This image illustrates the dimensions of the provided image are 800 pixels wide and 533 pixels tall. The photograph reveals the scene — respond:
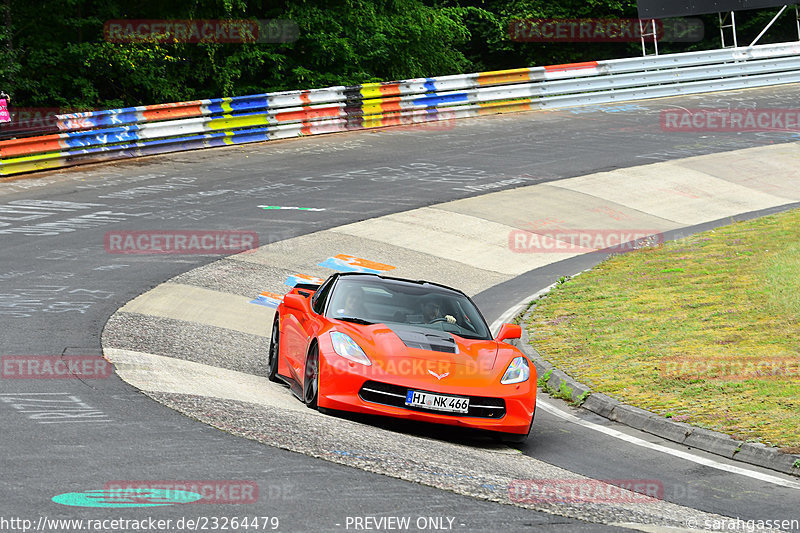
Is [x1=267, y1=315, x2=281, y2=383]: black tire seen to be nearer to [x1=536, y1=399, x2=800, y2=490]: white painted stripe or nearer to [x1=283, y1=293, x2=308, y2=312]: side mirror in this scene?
[x1=283, y1=293, x2=308, y2=312]: side mirror

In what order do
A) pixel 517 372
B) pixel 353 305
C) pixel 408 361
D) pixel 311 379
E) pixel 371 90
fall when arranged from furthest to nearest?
pixel 371 90
pixel 353 305
pixel 311 379
pixel 517 372
pixel 408 361

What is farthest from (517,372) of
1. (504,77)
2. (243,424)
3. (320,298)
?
(504,77)

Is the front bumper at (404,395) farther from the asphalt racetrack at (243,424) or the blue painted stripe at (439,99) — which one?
the blue painted stripe at (439,99)

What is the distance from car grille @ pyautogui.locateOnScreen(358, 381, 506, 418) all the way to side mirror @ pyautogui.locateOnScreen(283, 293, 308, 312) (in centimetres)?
195

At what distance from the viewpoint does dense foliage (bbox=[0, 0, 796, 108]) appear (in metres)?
28.4

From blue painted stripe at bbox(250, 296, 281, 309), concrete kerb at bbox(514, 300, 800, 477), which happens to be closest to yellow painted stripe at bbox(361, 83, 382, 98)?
blue painted stripe at bbox(250, 296, 281, 309)

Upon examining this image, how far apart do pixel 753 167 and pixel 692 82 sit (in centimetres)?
910

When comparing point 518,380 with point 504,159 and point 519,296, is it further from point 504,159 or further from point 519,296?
point 504,159

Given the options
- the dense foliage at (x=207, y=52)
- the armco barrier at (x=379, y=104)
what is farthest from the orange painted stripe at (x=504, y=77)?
the dense foliage at (x=207, y=52)

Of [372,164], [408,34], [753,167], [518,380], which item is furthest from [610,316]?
[408,34]

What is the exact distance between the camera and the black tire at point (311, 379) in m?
9.31

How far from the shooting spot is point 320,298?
35.3 feet

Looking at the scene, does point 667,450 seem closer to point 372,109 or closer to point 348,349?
point 348,349

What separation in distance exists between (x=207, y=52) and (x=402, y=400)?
22.6 meters
